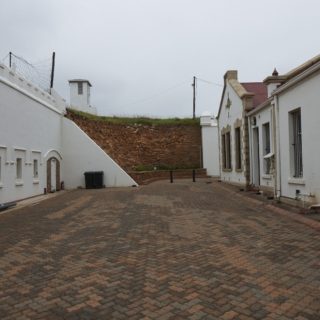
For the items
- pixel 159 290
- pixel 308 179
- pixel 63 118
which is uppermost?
pixel 63 118

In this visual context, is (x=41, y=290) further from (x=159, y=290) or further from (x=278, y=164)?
(x=278, y=164)

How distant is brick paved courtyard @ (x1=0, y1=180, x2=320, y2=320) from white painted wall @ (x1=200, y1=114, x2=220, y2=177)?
78.8ft

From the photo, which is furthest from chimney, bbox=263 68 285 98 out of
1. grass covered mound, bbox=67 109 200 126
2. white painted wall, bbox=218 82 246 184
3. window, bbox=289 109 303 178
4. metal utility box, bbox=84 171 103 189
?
grass covered mound, bbox=67 109 200 126

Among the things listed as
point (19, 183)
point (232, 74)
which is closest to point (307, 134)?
point (19, 183)

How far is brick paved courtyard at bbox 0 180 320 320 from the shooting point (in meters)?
4.25

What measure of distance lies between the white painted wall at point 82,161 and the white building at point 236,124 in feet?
19.8

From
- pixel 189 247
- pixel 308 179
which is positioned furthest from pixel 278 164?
pixel 189 247

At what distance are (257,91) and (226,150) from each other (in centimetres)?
469

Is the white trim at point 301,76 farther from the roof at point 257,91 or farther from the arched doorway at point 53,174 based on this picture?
the arched doorway at point 53,174

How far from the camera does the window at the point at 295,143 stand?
12.3 meters

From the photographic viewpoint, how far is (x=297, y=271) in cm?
546

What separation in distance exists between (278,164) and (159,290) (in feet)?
31.7

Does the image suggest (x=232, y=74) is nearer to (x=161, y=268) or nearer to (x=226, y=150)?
(x=226, y=150)

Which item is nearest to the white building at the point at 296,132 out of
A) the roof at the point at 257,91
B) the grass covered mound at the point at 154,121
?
the roof at the point at 257,91
